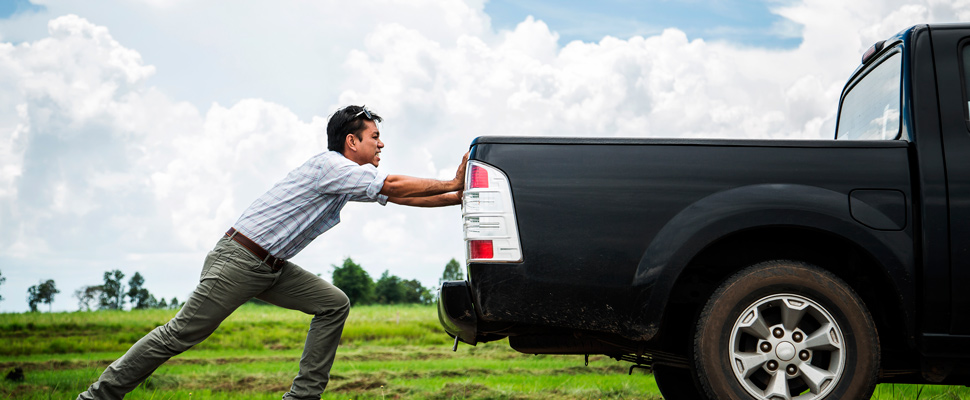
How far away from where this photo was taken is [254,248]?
13.4 feet

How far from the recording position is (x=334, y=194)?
13.7ft

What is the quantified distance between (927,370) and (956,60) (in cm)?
151

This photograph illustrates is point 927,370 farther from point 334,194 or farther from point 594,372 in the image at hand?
point 594,372

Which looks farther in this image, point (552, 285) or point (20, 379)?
point (20, 379)

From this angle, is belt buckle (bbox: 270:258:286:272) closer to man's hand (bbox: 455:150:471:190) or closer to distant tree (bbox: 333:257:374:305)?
man's hand (bbox: 455:150:471:190)

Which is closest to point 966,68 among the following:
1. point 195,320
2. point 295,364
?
point 195,320

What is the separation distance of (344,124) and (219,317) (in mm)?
1370

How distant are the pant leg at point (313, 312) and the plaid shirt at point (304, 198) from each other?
0.28 metres

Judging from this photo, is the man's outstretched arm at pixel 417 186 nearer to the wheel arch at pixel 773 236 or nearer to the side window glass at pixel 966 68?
the wheel arch at pixel 773 236

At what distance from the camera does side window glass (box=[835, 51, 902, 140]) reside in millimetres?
3645

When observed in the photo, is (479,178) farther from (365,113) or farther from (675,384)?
(675,384)

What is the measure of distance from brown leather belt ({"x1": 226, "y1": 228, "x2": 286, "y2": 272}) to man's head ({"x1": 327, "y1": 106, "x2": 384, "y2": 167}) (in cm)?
78

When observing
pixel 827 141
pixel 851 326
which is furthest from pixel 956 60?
pixel 851 326

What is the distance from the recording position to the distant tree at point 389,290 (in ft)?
A: 208
